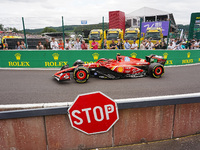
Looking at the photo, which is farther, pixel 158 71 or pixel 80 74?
pixel 158 71

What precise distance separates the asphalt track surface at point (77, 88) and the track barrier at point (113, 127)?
4.78ft

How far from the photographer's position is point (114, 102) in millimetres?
3164

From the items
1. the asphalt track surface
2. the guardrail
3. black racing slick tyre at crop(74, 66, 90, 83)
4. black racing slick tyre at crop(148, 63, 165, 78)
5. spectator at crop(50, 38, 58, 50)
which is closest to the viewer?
the guardrail

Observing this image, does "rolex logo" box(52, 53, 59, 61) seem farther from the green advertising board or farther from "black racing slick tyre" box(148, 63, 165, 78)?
the green advertising board

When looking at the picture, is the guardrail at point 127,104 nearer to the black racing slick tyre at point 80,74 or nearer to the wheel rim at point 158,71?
the black racing slick tyre at point 80,74

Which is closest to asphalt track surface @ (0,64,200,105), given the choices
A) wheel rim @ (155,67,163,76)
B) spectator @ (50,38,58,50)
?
wheel rim @ (155,67,163,76)

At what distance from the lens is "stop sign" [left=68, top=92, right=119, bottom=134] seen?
10.3 feet

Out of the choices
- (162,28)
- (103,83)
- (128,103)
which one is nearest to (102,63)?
(103,83)

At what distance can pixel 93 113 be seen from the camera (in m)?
3.24

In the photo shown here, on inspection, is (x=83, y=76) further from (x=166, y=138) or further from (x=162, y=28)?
(x=162, y=28)

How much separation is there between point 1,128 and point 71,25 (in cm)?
838

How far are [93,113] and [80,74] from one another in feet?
11.3

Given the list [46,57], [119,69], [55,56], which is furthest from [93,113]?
[46,57]

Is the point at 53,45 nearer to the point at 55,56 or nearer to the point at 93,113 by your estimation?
the point at 55,56
